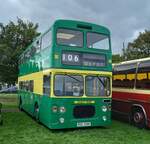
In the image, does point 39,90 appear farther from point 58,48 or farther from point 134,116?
point 134,116

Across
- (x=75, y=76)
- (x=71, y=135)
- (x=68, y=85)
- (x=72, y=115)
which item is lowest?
(x=71, y=135)

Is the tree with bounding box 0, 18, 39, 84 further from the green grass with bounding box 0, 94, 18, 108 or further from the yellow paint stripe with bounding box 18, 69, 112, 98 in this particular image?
the yellow paint stripe with bounding box 18, 69, 112, 98

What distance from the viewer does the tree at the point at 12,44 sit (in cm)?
3056

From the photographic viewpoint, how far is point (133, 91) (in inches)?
514

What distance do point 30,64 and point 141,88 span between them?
621 centimetres

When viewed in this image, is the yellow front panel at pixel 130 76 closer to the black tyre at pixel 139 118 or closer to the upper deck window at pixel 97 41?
the black tyre at pixel 139 118

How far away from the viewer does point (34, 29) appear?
112 ft

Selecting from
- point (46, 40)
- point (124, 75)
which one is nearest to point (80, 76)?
point (46, 40)

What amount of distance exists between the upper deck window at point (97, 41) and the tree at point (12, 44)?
19.2 metres

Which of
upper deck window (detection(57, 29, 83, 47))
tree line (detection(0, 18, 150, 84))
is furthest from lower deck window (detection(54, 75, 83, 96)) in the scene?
tree line (detection(0, 18, 150, 84))

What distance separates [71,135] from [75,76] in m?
2.19

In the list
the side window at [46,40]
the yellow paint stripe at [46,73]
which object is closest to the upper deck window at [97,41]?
the yellow paint stripe at [46,73]

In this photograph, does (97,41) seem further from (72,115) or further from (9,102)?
(9,102)

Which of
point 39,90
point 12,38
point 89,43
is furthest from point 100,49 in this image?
point 12,38
